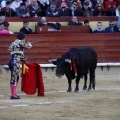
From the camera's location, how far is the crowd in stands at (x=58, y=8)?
19.6 m

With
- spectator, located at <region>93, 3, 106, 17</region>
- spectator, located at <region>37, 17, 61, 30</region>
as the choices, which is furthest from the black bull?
spectator, located at <region>93, 3, 106, 17</region>

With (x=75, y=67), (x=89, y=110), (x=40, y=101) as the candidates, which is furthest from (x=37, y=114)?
(x=75, y=67)

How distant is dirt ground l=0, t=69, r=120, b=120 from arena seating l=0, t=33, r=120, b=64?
425 cm

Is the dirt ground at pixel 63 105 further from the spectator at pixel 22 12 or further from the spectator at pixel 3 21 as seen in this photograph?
the spectator at pixel 22 12

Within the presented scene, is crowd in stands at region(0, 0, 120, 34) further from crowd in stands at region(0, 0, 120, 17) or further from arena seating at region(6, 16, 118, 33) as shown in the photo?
arena seating at region(6, 16, 118, 33)

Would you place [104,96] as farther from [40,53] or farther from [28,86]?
[40,53]

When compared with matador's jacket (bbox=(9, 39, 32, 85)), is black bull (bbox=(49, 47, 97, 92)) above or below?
below

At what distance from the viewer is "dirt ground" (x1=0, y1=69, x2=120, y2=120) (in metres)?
10.4

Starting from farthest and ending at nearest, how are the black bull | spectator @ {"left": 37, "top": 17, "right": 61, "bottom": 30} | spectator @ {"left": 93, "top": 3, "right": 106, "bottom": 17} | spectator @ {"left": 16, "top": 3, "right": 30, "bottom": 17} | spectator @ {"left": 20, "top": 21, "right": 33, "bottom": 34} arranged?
1. spectator @ {"left": 93, "top": 3, "right": 106, "bottom": 17}
2. spectator @ {"left": 37, "top": 17, "right": 61, "bottom": 30}
3. spectator @ {"left": 20, "top": 21, "right": 33, "bottom": 34}
4. spectator @ {"left": 16, "top": 3, "right": 30, "bottom": 17}
5. the black bull

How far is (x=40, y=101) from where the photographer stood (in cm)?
1269

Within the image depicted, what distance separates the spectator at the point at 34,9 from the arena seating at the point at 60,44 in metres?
0.59

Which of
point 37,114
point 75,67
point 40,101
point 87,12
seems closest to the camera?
point 37,114

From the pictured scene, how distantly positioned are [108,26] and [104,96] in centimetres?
765

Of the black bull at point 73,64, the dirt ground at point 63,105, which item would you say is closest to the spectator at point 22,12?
the dirt ground at point 63,105
